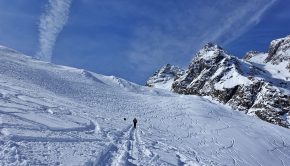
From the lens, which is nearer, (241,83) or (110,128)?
(110,128)

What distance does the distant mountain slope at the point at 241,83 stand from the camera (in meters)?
118

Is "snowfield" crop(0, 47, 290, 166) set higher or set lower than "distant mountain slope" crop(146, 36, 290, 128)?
lower

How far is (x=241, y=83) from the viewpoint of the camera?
5290 inches

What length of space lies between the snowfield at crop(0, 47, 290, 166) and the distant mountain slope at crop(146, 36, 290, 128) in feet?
148

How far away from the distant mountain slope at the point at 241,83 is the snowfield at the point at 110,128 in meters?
45.2

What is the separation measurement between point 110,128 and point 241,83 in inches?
4229

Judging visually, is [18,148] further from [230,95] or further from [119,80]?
[230,95]

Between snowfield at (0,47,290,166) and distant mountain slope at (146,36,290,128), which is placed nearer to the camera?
snowfield at (0,47,290,166)

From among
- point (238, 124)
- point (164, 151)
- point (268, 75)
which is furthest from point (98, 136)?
point (268, 75)

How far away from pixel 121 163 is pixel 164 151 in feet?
29.4

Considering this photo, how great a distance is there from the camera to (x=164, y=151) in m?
27.6

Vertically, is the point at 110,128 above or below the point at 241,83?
below

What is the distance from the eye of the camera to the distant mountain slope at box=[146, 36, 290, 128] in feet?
389

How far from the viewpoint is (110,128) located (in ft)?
108
